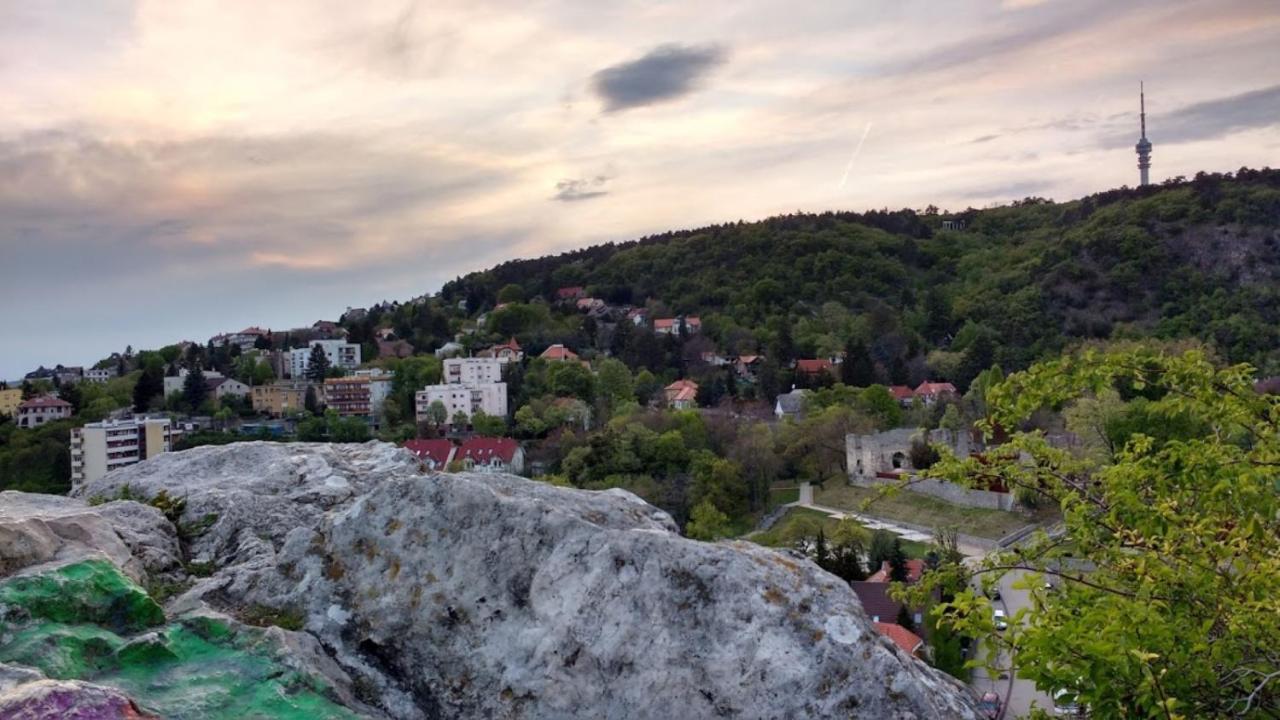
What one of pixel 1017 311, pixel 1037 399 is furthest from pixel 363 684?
pixel 1017 311

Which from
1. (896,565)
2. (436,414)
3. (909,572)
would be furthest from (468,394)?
(896,565)

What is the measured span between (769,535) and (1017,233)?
3798 inches

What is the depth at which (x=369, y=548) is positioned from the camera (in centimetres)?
407

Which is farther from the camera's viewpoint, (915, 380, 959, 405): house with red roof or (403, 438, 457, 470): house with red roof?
(915, 380, 959, 405): house with red roof

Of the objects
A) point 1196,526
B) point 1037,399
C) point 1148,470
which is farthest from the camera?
point 1037,399

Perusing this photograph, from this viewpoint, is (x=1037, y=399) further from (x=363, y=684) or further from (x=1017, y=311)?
(x=1017, y=311)

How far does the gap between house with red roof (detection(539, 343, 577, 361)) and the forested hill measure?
14.3 m

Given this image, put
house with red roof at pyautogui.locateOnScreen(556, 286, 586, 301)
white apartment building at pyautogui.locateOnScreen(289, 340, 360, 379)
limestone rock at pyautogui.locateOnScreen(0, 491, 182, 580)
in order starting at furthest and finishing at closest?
house with red roof at pyautogui.locateOnScreen(556, 286, 586, 301) → white apartment building at pyautogui.locateOnScreen(289, 340, 360, 379) → limestone rock at pyautogui.locateOnScreen(0, 491, 182, 580)

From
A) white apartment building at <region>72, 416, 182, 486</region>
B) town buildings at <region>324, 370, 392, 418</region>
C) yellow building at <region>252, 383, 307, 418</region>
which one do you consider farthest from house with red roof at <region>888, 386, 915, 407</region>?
white apartment building at <region>72, 416, 182, 486</region>

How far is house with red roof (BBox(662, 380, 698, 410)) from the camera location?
67631 millimetres

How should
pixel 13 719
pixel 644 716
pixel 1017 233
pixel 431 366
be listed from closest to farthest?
pixel 13 719
pixel 644 716
pixel 431 366
pixel 1017 233

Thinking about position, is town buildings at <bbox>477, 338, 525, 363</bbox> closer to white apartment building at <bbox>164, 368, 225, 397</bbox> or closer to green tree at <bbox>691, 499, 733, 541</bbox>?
white apartment building at <bbox>164, 368, 225, 397</bbox>

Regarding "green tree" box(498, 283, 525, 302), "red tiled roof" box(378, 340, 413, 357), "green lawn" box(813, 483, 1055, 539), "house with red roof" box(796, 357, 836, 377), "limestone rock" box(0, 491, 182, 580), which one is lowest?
"green lawn" box(813, 483, 1055, 539)

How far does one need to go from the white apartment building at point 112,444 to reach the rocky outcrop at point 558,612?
50.9 meters
